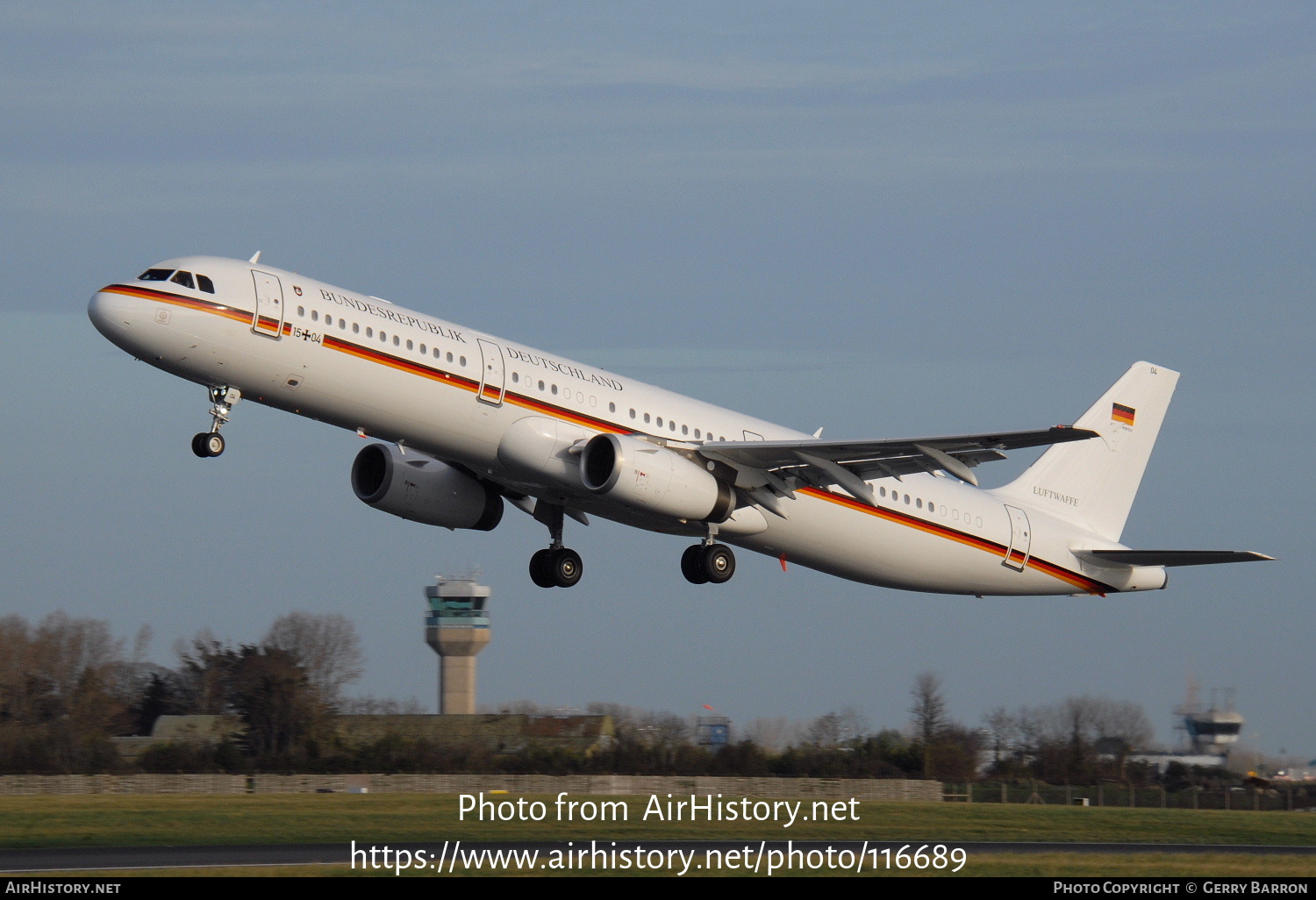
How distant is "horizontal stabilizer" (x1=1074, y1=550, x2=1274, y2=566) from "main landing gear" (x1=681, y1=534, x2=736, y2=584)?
37.4ft

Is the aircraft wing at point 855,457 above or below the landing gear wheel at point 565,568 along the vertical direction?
above

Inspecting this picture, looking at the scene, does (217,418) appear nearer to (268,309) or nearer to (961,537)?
(268,309)

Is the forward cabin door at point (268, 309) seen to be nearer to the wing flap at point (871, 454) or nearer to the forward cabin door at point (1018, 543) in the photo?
the wing flap at point (871, 454)

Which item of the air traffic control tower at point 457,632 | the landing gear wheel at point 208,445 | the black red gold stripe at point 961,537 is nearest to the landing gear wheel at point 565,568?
the black red gold stripe at point 961,537

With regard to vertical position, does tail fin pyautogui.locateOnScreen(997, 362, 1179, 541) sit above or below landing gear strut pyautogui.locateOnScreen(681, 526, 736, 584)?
above

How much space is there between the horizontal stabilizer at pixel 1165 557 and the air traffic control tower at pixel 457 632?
212 feet

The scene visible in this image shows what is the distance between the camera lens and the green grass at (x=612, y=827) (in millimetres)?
32906

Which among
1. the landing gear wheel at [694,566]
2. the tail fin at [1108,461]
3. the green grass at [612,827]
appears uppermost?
the tail fin at [1108,461]

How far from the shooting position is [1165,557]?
4216 cm

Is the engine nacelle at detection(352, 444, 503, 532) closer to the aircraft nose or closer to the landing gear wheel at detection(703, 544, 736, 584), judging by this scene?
the landing gear wheel at detection(703, 544, 736, 584)


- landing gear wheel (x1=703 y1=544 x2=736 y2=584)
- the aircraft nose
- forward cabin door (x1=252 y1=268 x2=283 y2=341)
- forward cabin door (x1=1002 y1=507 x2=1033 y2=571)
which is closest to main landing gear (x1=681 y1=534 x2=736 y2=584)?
landing gear wheel (x1=703 y1=544 x2=736 y2=584)

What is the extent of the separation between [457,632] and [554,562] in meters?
65.3

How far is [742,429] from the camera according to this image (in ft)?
127

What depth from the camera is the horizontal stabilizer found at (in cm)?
3934
